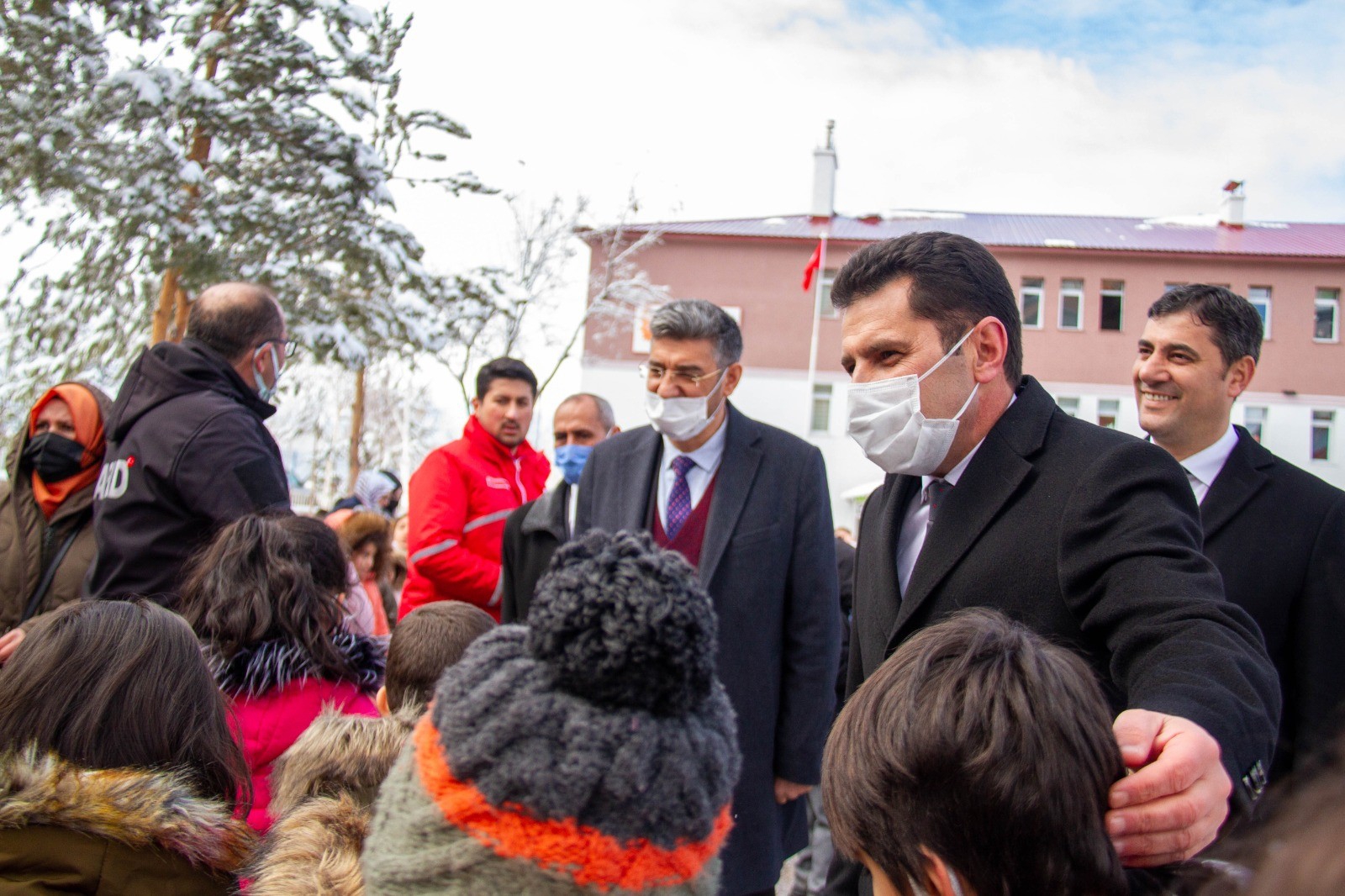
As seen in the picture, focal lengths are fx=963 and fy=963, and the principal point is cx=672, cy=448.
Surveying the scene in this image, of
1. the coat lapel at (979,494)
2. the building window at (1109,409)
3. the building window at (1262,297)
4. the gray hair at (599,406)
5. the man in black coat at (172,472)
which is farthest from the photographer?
the building window at (1109,409)

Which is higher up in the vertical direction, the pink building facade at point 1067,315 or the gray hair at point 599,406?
the pink building facade at point 1067,315

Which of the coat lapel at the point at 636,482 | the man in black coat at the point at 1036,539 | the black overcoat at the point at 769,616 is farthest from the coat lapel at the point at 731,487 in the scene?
the man in black coat at the point at 1036,539

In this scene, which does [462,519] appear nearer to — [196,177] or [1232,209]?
[196,177]

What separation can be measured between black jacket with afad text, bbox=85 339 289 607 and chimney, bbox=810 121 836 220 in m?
29.6

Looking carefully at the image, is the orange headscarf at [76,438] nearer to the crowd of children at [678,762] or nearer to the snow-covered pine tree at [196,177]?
the crowd of children at [678,762]

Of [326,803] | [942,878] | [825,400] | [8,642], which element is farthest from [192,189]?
[825,400]

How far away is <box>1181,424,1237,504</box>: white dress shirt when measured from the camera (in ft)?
9.70

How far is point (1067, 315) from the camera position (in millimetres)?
29844

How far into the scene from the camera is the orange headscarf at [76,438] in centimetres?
365

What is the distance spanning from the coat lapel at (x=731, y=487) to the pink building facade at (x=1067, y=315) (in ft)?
79.7

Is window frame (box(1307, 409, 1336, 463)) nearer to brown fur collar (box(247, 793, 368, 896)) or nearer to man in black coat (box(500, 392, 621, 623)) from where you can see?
man in black coat (box(500, 392, 621, 623))

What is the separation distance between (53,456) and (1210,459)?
4.04 meters

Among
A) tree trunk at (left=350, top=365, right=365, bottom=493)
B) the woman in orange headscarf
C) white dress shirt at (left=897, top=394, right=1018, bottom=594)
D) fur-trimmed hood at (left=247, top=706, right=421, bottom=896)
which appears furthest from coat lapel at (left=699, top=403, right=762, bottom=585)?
tree trunk at (left=350, top=365, right=365, bottom=493)

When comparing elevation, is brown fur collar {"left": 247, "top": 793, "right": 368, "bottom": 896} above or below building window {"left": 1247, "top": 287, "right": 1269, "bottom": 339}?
below
